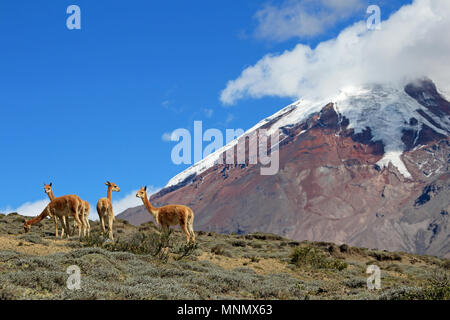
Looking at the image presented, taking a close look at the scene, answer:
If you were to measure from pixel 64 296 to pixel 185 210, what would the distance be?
1423 centimetres

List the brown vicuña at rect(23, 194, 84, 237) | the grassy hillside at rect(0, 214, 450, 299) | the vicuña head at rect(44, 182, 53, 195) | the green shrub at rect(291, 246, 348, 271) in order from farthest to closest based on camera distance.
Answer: the vicuña head at rect(44, 182, 53, 195) < the green shrub at rect(291, 246, 348, 271) < the brown vicuña at rect(23, 194, 84, 237) < the grassy hillside at rect(0, 214, 450, 299)

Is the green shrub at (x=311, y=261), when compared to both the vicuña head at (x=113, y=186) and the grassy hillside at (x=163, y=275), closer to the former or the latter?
the grassy hillside at (x=163, y=275)

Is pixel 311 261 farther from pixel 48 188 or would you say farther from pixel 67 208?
pixel 48 188

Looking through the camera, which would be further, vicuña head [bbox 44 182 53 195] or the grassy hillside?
vicuña head [bbox 44 182 53 195]

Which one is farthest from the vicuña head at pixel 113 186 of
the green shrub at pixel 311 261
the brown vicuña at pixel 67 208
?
the green shrub at pixel 311 261

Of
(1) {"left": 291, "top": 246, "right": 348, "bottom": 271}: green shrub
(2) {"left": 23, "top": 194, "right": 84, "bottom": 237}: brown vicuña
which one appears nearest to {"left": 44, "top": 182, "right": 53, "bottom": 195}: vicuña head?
(2) {"left": 23, "top": 194, "right": 84, "bottom": 237}: brown vicuña

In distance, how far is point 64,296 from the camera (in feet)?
38.4

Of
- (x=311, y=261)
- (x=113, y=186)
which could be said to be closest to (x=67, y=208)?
(x=113, y=186)

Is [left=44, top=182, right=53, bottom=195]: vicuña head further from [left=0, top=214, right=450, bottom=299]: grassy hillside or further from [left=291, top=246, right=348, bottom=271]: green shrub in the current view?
[left=291, top=246, right=348, bottom=271]: green shrub

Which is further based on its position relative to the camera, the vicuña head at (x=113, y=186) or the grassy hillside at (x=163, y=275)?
the vicuña head at (x=113, y=186)

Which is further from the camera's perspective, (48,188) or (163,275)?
(48,188)
